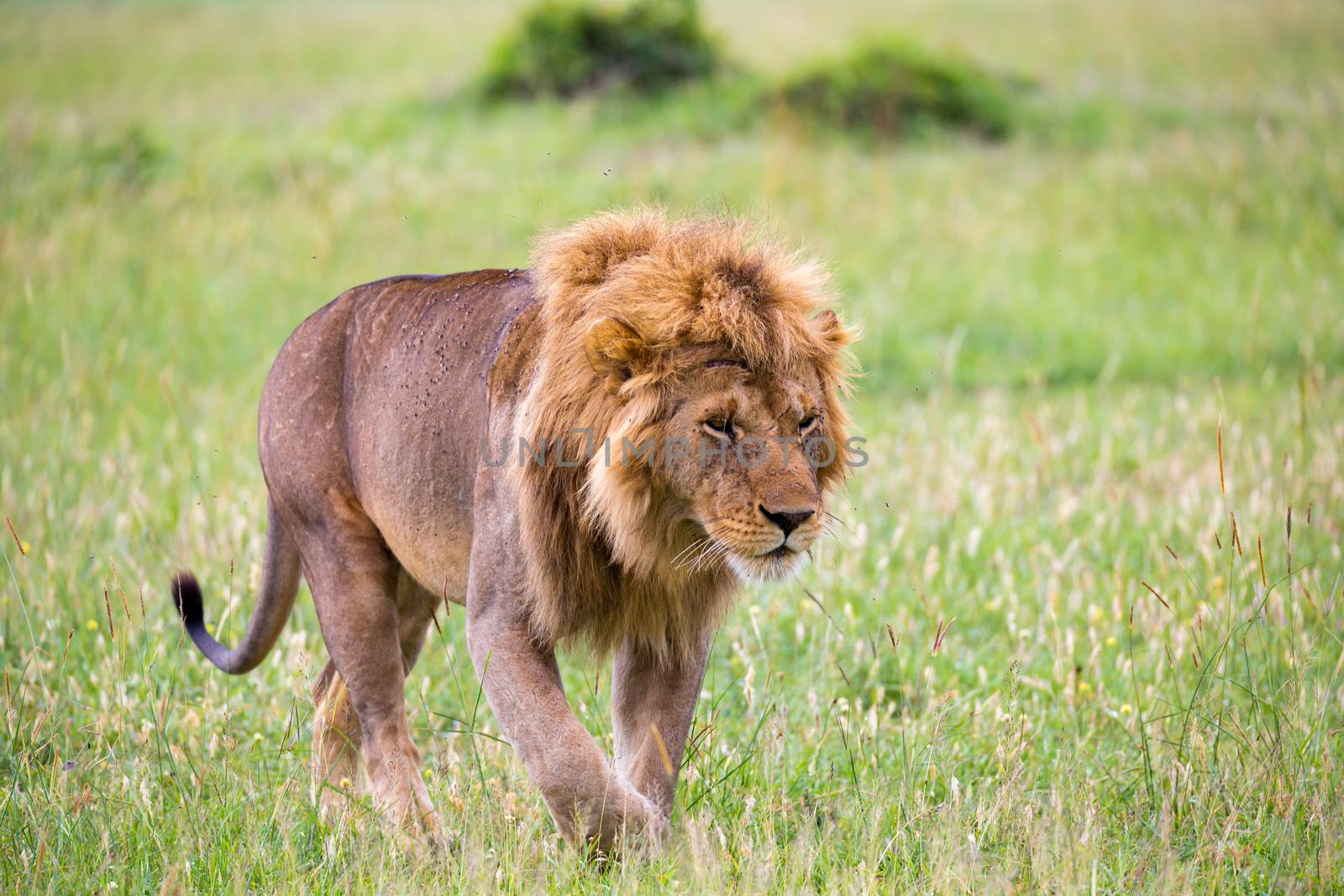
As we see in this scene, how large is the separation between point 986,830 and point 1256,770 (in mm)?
801

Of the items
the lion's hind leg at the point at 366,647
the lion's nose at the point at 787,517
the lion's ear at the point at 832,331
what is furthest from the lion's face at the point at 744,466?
the lion's hind leg at the point at 366,647

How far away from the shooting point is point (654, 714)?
12.4 feet

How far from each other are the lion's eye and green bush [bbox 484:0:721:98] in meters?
13.7

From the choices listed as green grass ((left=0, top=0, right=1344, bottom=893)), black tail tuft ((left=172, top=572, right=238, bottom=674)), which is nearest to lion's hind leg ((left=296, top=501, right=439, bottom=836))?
green grass ((left=0, top=0, right=1344, bottom=893))

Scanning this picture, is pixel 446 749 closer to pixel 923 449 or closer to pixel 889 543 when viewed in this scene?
pixel 889 543

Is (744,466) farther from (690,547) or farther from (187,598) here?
(187,598)

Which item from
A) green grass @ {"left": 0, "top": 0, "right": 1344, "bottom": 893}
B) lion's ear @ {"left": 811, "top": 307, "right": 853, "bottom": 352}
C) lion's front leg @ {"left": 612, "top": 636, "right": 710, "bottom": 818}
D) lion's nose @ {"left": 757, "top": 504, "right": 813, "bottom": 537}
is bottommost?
green grass @ {"left": 0, "top": 0, "right": 1344, "bottom": 893}

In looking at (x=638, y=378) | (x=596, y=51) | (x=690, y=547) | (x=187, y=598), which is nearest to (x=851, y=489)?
(x=690, y=547)

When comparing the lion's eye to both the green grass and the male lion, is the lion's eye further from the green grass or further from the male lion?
the green grass

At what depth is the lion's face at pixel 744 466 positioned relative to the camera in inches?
130

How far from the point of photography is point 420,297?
Result: 4301 mm

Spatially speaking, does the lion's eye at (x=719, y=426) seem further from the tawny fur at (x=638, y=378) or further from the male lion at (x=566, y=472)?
the tawny fur at (x=638, y=378)

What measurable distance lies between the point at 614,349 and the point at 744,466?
16.4 inches

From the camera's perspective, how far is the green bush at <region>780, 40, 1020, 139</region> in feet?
50.6
